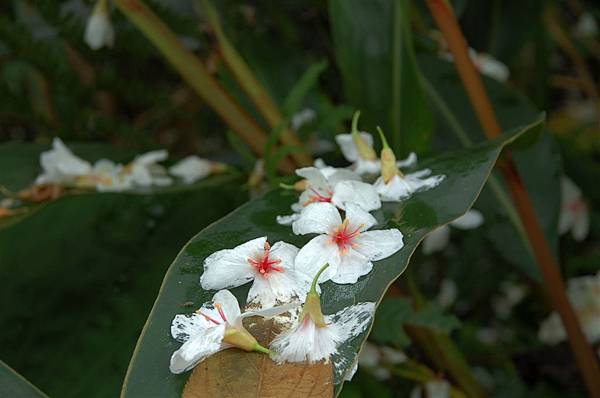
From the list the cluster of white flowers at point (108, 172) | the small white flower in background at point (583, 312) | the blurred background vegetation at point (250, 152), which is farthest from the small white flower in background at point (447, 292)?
the cluster of white flowers at point (108, 172)

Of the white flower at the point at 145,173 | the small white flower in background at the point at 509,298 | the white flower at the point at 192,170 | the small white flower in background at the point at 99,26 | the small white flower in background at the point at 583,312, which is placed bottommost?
the small white flower in background at the point at 509,298

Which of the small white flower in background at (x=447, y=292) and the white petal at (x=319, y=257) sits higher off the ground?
the white petal at (x=319, y=257)

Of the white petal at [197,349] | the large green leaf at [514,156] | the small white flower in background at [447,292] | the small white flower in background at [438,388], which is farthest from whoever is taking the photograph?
the small white flower in background at [447,292]

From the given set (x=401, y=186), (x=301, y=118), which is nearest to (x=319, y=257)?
(x=401, y=186)

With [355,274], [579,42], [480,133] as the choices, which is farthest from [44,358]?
[579,42]

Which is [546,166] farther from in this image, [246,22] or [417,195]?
[246,22]

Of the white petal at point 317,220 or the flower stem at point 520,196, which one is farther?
the flower stem at point 520,196

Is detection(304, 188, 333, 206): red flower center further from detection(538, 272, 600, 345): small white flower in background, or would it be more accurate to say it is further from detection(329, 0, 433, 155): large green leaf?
detection(538, 272, 600, 345): small white flower in background

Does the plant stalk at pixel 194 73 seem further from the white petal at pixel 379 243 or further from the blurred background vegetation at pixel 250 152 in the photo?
the white petal at pixel 379 243
